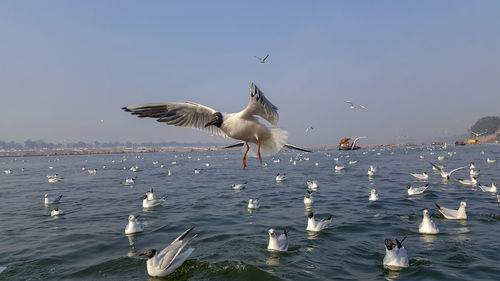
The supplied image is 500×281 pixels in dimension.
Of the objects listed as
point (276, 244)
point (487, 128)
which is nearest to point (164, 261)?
point (276, 244)

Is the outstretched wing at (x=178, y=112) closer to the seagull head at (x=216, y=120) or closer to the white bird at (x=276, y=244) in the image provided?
the seagull head at (x=216, y=120)

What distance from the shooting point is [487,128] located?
164 meters

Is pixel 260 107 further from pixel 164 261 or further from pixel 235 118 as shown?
pixel 164 261

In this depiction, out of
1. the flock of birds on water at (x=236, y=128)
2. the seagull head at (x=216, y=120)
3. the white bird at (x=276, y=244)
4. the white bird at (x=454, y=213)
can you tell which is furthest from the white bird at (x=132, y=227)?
the white bird at (x=454, y=213)

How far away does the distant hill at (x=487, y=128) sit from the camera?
157375 millimetres

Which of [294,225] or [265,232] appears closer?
[265,232]

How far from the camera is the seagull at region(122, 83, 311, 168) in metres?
5.23

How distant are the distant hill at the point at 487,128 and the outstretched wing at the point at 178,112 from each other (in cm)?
18790

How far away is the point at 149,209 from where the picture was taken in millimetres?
16031

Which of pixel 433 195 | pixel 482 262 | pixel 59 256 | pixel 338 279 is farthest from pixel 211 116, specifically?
pixel 433 195

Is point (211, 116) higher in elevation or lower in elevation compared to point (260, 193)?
higher

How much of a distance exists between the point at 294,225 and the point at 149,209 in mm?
8197

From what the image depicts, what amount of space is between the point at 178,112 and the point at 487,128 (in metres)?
206

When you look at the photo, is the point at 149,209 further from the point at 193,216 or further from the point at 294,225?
the point at 294,225
